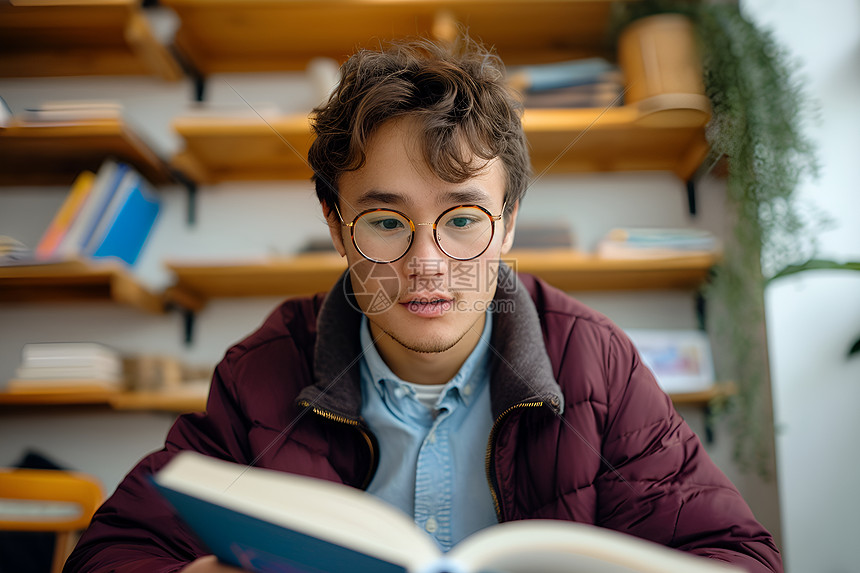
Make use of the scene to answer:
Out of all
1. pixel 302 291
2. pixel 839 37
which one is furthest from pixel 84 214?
pixel 839 37

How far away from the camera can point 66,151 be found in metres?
2.01

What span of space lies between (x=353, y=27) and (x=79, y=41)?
1.02 m

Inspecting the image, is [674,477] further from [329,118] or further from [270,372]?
[329,118]

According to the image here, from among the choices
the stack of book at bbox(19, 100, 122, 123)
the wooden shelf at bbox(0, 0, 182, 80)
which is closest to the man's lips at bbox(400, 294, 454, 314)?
the stack of book at bbox(19, 100, 122, 123)

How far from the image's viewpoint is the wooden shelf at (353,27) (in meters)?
2.02

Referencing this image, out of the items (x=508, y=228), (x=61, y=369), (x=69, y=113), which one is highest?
(x=69, y=113)

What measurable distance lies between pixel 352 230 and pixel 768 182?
1235 mm

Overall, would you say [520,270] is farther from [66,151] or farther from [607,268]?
[66,151]

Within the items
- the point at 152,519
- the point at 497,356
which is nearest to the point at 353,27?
the point at 497,356

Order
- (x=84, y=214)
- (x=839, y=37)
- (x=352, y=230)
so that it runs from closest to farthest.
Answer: (x=352, y=230), (x=839, y=37), (x=84, y=214)

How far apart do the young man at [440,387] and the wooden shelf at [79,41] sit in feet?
4.52

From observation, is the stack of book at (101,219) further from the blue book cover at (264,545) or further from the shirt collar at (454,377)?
the blue book cover at (264,545)

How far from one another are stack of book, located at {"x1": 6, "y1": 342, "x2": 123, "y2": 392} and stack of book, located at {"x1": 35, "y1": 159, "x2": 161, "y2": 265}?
0.29 metres

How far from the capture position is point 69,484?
1.33m
